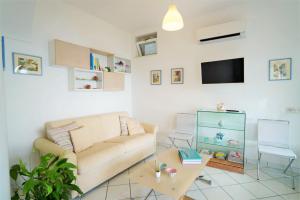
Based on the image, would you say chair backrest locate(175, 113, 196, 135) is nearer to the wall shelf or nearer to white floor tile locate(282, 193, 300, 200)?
white floor tile locate(282, 193, 300, 200)

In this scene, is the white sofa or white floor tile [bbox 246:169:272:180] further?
white floor tile [bbox 246:169:272:180]

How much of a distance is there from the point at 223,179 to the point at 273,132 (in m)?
1.14

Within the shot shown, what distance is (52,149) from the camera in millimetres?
1942

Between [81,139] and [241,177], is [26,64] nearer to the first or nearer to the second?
[81,139]

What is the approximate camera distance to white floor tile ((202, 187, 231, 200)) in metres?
1.95

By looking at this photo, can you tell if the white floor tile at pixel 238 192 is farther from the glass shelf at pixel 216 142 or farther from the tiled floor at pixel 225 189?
the glass shelf at pixel 216 142

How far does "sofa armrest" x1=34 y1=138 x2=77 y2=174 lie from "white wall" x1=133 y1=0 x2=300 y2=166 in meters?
2.35

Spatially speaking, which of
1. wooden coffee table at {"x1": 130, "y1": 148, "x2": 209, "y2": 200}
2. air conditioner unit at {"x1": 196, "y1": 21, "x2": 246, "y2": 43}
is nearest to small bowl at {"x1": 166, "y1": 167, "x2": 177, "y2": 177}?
wooden coffee table at {"x1": 130, "y1": 148, "x2": 209, "y2": 200}

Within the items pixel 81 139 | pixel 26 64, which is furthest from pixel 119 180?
pixel 26 64

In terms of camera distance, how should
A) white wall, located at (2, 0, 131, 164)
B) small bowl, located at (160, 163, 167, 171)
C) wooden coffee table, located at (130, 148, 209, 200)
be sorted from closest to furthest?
wooden coffee table, located at (130, 148, 209, 200), small bowl, located at (160, 163, 167, 171), white wall, located at (2, 0, 131, 164)

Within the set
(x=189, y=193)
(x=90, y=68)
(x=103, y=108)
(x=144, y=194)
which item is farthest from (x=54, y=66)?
(x=189, y=193)

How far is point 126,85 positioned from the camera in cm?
409

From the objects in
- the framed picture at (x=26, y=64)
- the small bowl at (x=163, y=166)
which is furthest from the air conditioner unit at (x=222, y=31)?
the framed picture at (x=26, y=64)

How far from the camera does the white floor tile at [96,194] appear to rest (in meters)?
1.99
